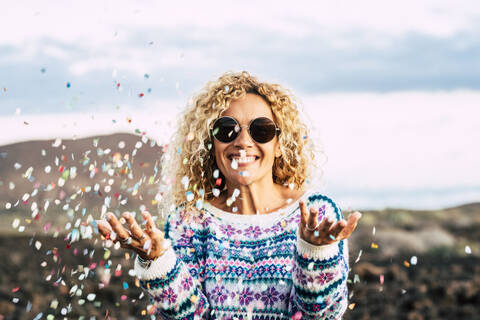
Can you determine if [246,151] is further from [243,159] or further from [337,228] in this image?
[337,228]

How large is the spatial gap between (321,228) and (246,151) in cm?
60

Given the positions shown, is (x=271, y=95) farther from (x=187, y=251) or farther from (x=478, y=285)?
(x=478, y=285)

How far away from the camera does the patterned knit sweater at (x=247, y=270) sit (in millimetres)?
2816

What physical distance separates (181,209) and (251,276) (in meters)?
0.54

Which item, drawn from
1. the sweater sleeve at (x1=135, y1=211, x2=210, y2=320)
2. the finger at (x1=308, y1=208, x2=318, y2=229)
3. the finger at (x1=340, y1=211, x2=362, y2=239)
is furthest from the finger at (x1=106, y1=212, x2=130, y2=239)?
the finger at (x1=340, y1=211, x2=362, y2=239)

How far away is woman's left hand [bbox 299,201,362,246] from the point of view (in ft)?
8.56

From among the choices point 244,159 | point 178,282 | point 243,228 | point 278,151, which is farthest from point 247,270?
point 278,151

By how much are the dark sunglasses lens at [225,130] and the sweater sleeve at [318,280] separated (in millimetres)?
639

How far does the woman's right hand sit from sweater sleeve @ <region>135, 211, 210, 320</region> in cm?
6

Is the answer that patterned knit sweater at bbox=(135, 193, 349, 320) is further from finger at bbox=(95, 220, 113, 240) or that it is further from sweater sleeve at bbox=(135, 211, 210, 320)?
finger at bbox=(95, 220, 113, 240)

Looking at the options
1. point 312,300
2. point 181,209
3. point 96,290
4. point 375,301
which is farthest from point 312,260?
point 96,290

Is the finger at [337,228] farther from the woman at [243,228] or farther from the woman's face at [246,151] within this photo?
the woman's face at [246,151]

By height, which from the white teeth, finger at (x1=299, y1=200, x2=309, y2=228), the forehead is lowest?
finger at (x1=299, y1=200, x2=309, y2=228)

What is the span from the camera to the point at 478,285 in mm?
8516
